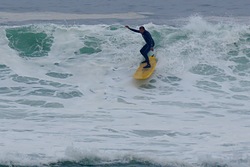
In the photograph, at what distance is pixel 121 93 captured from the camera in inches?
689

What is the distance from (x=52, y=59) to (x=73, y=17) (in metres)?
6.98

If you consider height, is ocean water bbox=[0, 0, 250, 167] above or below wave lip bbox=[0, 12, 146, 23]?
below

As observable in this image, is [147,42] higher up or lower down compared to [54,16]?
lower down

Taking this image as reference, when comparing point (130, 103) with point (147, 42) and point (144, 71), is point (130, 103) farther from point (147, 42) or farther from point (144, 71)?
point (147, 42)

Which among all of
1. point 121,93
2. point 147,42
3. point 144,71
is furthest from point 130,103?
point 147,42

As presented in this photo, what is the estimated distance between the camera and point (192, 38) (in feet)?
71.5

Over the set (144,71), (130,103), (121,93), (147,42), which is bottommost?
(130,103)

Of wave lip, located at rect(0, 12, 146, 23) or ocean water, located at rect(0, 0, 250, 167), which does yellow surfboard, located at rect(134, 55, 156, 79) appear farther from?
wave lip, located at rect(0, 12, 146, 23)

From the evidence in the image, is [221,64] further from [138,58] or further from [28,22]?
[28,22]

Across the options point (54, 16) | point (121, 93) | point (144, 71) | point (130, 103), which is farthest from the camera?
point (54, 16)

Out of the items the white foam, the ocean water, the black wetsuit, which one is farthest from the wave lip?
the black wetsuit

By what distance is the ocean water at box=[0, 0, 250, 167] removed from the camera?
12.5 meters

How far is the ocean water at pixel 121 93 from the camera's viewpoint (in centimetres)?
1248

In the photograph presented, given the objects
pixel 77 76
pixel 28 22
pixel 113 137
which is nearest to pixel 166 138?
pixel 113 137
